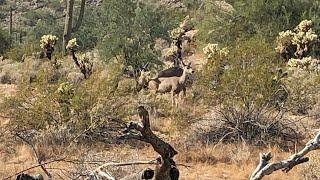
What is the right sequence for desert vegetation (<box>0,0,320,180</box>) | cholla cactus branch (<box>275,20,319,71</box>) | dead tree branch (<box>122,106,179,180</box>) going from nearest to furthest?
dead tree branch (<box>122,106,179,180</box>) → desert vegetation (<box>0,0,320,180</box>) → cholla cactus branch (<box>275,20,319,71</box>)

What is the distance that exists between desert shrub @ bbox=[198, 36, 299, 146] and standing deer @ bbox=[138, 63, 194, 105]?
2.71 meters

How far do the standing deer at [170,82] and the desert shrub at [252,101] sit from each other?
2.71 m

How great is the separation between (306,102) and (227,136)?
180 cm

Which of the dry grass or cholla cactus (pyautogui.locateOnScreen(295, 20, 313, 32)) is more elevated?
cholla cactus (pyautogui.locateOnScreen(295, 20, 313, 32))

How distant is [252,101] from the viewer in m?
9.06

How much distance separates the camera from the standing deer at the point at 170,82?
1227 cm

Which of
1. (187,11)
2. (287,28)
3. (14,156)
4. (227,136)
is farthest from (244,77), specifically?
(187,11)

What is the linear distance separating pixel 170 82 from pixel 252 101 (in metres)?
3.76

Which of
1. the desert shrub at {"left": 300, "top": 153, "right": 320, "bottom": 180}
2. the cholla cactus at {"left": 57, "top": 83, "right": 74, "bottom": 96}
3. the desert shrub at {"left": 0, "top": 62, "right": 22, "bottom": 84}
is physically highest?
the desert shrub at {"left": 300, "top": 153, "right": 320, "bottom": 180}

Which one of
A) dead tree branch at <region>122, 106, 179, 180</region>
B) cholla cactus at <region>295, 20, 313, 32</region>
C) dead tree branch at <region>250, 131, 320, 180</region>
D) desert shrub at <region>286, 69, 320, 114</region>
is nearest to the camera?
dead tree branch at <region>122, 106, 179, 180</region>

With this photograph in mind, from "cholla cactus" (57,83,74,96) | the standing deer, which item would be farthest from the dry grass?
the standing deer

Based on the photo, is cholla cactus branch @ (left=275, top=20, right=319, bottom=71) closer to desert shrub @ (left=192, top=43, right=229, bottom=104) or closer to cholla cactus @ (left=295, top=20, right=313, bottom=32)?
cholla cactus @ (left=295, top=20, right=313, bottom=32)

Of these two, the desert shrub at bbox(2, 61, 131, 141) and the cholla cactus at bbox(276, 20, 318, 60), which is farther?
the cholla cactus at bbox(276, 20, 318, 60)

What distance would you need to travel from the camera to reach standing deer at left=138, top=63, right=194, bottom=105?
12273 millimetres
